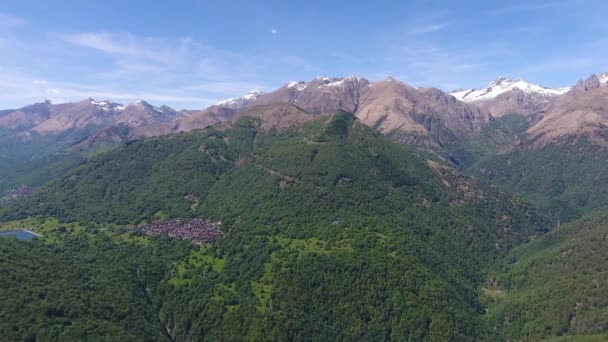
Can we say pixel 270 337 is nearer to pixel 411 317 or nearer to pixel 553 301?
pixel 411 317

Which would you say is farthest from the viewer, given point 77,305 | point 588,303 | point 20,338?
point 588,303

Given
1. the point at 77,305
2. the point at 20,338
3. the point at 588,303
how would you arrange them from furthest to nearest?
the point at 588,303, the point at 77,305, the point at 20,338

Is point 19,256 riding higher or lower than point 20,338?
higher

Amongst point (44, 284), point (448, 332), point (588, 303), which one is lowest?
point (448, 332)

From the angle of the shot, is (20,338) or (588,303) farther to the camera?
(588,303)

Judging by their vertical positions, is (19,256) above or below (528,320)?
above

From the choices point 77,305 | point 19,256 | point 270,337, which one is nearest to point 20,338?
point 77,305

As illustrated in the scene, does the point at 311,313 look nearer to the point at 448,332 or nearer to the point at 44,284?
the point at 448,332

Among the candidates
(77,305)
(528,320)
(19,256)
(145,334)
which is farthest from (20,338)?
(528,320)

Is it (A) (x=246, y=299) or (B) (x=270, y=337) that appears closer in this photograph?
(B) (x=270, y=337)
